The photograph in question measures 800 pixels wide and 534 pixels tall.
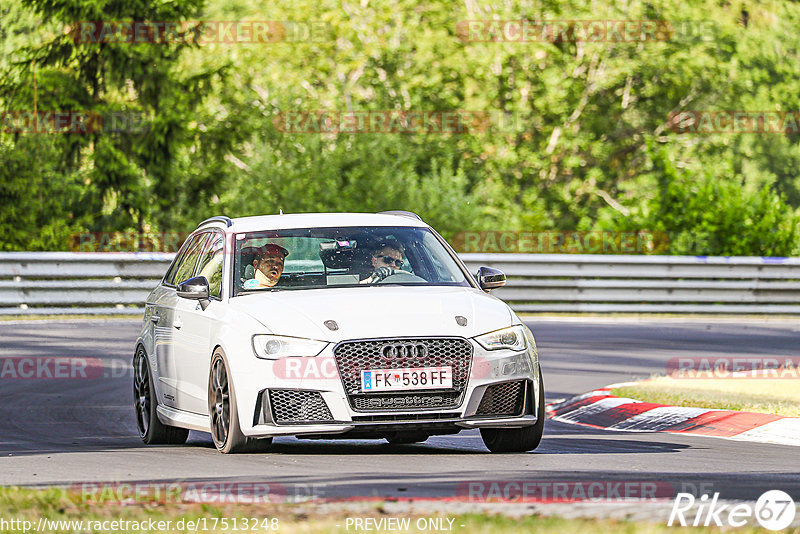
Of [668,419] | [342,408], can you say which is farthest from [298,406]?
[668,419]

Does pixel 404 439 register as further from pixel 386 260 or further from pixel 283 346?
pixel 283 346

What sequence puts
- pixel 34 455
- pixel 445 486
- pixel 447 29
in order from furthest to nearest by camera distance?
pixel 447 29 < pixel 34 455 < pixel 445 486

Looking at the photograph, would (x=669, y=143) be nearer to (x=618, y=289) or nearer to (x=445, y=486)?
(x=618, y=289)

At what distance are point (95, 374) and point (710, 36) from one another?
1309 inches

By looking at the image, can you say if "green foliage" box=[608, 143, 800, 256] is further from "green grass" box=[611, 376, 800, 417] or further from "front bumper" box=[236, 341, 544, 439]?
"front bumper" box=[236, 341, 544, 439]

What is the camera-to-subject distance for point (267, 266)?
10.1 metres

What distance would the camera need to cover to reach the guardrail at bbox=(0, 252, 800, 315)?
2319cm

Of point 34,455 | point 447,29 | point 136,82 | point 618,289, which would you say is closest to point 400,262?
point 34,455

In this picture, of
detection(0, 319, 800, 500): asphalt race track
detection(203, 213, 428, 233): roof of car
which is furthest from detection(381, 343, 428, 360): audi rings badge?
detection(203, 213, 428, 233): roof of car

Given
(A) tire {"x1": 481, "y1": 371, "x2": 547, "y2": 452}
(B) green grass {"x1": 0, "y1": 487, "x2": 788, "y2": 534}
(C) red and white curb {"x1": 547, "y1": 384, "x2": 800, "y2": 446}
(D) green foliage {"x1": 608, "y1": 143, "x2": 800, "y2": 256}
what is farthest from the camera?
(D) green foliage {"x1": 608, "y1": 143, "x2": 800, "y2": 256}

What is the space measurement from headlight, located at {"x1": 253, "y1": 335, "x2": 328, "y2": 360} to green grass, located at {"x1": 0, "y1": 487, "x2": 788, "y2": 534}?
7.29ft

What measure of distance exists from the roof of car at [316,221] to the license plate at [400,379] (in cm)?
174

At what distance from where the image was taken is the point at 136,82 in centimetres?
3219

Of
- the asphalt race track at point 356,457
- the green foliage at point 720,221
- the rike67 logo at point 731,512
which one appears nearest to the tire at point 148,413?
the asphalt race track at point 356,457
